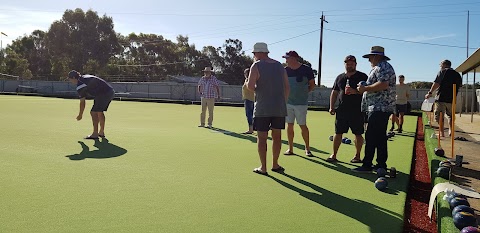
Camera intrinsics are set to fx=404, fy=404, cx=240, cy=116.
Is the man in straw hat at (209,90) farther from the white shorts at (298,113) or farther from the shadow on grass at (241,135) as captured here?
the white shorts at (298,113)

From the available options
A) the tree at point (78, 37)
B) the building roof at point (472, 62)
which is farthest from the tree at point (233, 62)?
the building roof at point (472, 62)

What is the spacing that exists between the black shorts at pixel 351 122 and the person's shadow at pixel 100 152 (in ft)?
10.6

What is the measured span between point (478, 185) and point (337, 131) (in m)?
1.99

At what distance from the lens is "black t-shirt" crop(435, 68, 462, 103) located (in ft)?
25.0

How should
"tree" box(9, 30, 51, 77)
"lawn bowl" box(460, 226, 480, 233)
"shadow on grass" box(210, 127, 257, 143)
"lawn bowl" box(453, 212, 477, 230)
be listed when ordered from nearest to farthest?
1. "lawn bowl" box(460, 226, 480, 233)
2. "lawn bowl" box(453, 212, 477, 230)
3. "shadow on grass" box(210, 127, 257, 143)
4. "tree" box(9, 30, 51, 77)

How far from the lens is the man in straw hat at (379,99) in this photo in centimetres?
479

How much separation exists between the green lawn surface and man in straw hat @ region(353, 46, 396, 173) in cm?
43

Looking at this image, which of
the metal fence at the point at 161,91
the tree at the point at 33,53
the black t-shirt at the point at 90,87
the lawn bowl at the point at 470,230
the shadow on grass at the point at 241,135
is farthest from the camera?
the tree at the point at 33,53

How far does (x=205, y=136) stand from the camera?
8430 mm

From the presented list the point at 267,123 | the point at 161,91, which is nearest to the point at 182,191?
the point at 267,123

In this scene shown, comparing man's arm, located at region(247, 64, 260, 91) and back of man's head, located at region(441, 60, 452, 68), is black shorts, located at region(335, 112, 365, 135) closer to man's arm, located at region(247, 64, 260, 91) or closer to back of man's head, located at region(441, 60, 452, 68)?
man's arm, located at region(247, 64, 260, 91)

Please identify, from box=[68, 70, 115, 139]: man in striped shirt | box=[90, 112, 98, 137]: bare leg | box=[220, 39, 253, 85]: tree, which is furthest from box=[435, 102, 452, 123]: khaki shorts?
box=[220, 39, 253, 85]: tree

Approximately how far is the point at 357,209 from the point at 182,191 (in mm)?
1650

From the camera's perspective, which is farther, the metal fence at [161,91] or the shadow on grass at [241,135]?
the metal fence at [161,91]
